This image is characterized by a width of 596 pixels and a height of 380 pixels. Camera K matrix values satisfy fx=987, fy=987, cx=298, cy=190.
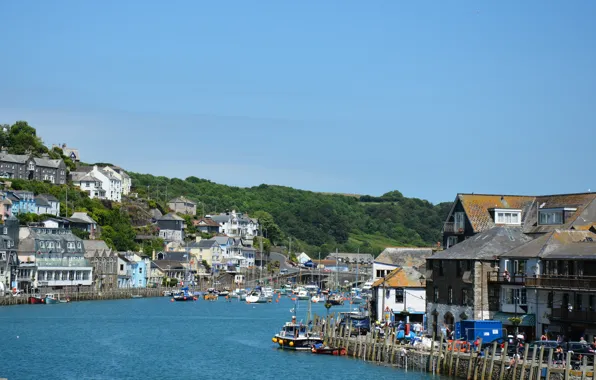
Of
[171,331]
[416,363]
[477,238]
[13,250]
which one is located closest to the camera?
[416,363]

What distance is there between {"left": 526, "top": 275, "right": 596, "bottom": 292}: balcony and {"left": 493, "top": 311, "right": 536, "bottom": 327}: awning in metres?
2.02

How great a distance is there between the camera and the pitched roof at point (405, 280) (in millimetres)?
80750

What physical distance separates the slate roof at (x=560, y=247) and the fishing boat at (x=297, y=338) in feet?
57.7

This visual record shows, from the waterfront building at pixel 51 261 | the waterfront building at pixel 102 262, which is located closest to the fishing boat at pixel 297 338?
the waterfront building at pixel 51 261

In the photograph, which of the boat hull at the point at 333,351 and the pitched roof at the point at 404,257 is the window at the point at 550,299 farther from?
the pitched roof at the point at 404,257

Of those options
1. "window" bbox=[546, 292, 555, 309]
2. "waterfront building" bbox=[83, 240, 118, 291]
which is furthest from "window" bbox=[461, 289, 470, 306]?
"waterfront building" bbox=[83, 240, 118, 291]

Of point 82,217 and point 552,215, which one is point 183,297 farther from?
point 552,215

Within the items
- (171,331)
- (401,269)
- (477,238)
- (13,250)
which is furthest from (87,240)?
(477,238)

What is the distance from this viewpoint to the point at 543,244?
201 ft

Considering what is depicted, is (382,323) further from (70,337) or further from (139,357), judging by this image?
(70,337)

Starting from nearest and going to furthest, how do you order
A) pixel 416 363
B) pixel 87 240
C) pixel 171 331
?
pixel 416 363 → pixel 171 331 → pixel 87 240

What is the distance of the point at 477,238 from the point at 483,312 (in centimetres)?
638

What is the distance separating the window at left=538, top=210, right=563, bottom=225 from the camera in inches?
2708

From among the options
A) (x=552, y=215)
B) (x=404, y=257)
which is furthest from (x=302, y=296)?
(x=552, y=215)
